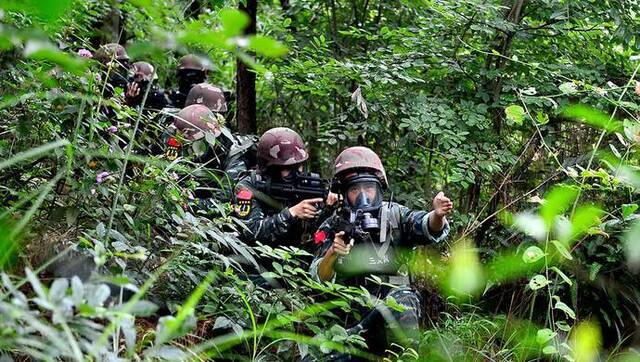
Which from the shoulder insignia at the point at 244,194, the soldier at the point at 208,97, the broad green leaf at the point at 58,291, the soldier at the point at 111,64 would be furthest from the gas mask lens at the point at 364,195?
the broad green leaf at the point at 58,291

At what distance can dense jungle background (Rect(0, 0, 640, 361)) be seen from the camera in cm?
209

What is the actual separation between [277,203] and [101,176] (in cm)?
181

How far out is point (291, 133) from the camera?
186 inches

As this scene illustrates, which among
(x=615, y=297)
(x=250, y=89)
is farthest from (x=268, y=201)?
(x=250, y=89)

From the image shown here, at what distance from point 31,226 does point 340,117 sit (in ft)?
9.82

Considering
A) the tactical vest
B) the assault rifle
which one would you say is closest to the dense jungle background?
the tactical vest

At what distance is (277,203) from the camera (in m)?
4.48

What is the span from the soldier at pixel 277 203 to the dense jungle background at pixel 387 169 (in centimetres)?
20

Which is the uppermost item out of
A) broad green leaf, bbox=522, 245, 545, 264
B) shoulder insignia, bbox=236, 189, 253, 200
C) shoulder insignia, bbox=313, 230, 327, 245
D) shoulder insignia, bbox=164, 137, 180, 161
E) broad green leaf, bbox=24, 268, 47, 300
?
broad green leaf, bbox=24, 268, 47, 300

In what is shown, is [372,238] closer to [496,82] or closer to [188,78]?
[496,82]

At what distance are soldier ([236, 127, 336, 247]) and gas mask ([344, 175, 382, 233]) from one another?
25cm

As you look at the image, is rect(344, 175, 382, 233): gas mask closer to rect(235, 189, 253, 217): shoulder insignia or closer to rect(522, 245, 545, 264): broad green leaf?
rect(235, 189, 253, 217): shoulder insignia

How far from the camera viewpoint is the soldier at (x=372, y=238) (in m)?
3.71

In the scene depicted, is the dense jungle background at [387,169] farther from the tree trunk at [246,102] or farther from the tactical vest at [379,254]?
the tactical vest at [379,254]
